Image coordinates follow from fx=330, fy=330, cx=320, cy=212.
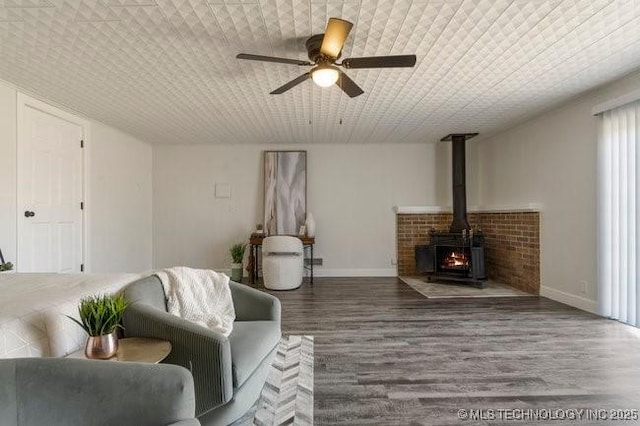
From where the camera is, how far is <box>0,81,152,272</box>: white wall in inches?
126

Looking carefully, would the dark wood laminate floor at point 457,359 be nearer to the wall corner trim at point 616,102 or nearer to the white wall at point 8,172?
the wall corner trim at point 616,102

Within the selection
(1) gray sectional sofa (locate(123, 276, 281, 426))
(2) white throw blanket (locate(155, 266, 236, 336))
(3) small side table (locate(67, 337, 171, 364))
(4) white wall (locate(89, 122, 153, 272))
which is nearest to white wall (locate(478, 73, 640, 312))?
(1) gray sectional sofa (locate(123, 276, 281, 426))

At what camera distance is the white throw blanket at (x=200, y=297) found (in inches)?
76.9

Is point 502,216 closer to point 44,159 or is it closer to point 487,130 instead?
point 487,130

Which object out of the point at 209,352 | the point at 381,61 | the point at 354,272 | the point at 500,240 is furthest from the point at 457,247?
the point at 209,352

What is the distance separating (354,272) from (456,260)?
1.73 m

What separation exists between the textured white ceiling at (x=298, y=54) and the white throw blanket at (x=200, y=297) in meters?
1.70

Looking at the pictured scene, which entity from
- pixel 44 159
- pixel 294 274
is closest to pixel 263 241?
pixel 294 274

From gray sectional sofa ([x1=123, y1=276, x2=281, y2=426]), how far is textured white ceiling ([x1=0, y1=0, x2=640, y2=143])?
1.77 m

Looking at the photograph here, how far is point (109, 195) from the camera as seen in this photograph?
4.79 m

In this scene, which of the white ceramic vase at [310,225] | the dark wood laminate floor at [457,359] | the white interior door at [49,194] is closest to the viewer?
the dark wood laminate floor at [457,359]

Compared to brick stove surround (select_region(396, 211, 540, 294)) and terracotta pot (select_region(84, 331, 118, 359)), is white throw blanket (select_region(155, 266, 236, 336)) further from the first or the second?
brick stove surround (select_region(396, 211, 540, 294))

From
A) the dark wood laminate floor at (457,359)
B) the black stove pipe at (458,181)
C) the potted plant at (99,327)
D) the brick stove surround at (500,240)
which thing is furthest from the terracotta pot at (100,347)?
the black stove pipe at (458,181)

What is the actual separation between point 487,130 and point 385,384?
4372 mm
